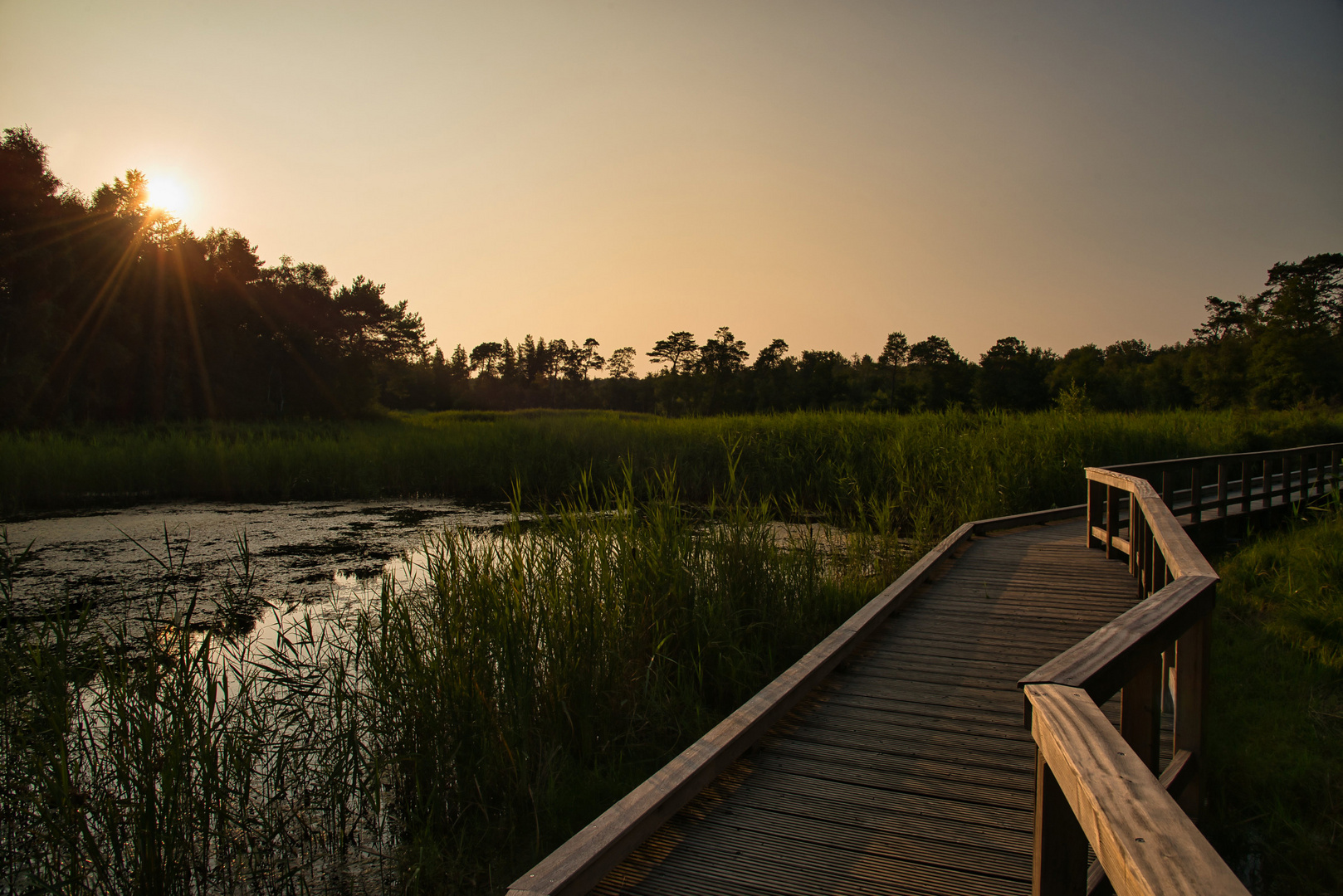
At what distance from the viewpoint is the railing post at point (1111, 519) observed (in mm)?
5797

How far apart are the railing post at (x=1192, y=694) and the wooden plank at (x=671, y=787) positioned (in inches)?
56.3

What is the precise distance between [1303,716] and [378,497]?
12252 millimetres

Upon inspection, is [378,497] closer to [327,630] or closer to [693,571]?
[327,630]

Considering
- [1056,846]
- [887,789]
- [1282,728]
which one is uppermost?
[1056,846]

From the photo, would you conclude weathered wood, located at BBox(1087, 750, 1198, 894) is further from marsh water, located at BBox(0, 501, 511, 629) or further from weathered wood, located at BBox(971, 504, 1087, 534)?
weathered wood, located at BBox(971, 504, 1087, 534)

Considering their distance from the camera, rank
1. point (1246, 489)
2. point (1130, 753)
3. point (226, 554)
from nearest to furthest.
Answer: point (1130, 753)
point (226, 554)
point (1246, 489)

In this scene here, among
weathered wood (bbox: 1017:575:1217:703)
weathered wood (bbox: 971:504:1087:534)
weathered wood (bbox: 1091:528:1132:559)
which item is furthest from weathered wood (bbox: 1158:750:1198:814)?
weathered wood (bbox: 971:504:1087:534)

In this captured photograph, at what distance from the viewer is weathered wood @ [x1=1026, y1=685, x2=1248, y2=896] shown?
0.80m

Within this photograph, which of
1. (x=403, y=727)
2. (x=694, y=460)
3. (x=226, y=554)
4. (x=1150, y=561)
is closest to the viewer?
(x=403, y=727)

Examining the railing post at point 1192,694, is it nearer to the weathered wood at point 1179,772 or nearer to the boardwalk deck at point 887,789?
the weathered wood at point 1179,772

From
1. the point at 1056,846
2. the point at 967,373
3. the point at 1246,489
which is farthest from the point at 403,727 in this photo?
the point at 967,373

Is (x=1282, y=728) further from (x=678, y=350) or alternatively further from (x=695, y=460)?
(x=678, y=350)

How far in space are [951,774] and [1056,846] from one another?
1.34m

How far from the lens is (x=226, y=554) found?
7.29 metres
